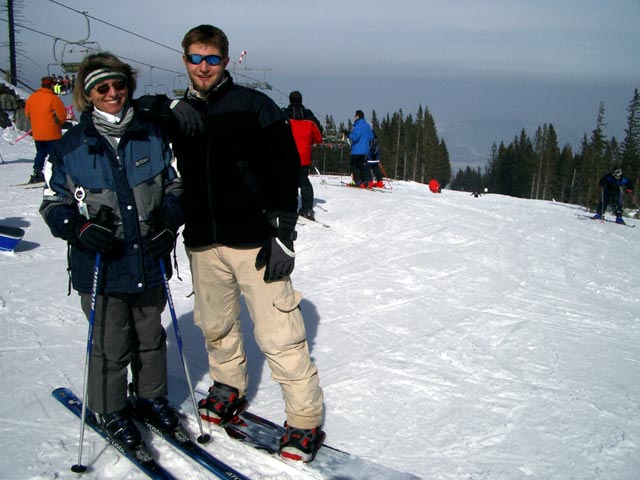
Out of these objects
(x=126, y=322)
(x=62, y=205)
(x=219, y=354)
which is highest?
(x=62, y=205)

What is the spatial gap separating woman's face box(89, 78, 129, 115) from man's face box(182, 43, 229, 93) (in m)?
0.34

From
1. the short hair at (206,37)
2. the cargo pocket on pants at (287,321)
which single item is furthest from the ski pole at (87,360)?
the short hair at (206,37)

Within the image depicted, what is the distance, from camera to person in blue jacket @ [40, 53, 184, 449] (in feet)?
8.21

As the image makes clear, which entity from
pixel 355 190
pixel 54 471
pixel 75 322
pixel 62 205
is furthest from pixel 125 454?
pixel 355 190

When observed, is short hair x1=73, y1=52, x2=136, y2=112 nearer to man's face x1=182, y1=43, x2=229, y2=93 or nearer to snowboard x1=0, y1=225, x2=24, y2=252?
man's face x1=182, y1=43, x2=229, y2=93

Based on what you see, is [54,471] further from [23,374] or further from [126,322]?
[23,374]

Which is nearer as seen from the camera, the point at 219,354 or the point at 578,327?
the point at 219,354

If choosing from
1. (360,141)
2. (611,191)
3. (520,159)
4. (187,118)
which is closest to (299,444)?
(187,118)

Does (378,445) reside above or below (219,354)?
below

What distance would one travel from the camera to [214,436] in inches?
117

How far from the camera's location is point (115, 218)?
257 centimetres

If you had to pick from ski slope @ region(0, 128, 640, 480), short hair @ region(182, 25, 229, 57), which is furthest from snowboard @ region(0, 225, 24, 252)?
short hair @ region(182, 25, 229, 57)

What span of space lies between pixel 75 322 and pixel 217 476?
2.83m

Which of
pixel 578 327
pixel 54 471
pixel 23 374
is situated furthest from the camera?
pixel 578 327
